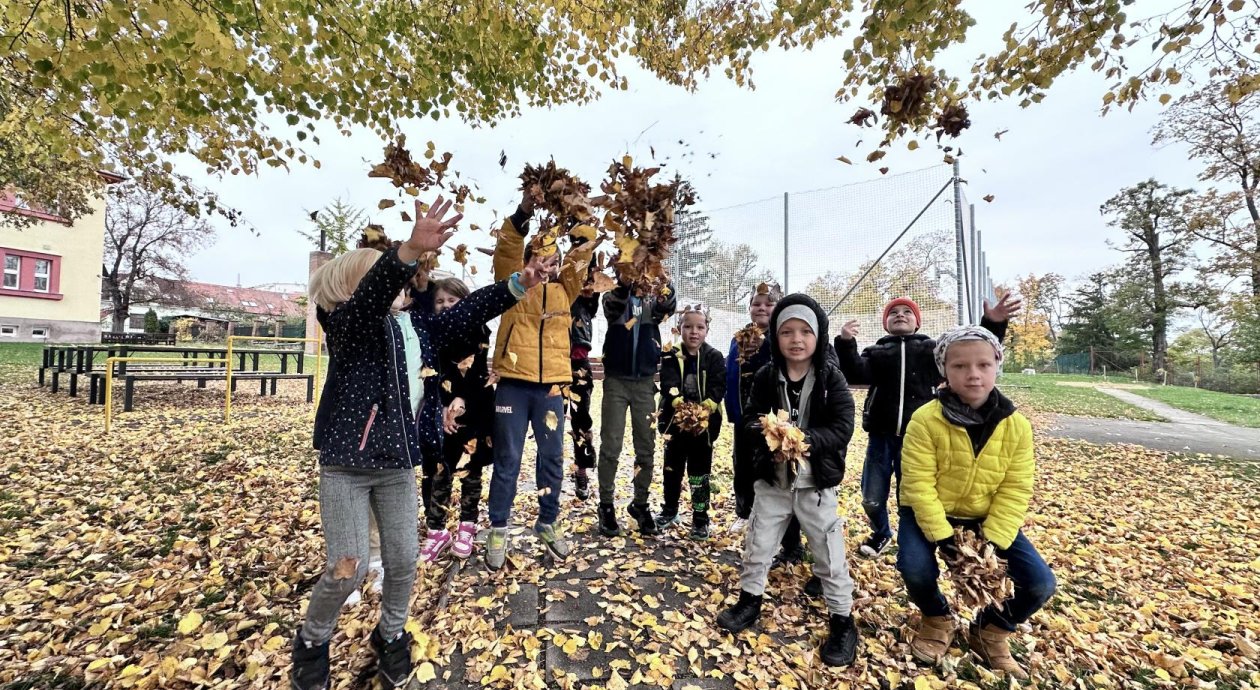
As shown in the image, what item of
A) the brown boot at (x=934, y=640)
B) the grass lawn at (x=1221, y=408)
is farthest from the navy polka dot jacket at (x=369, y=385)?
the grass lawn at (x=1221, y=408)

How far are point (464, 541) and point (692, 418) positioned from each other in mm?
1703

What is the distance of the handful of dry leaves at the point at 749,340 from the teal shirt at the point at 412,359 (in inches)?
87.8

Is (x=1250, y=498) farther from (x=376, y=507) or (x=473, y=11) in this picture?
(x=473, y=11)

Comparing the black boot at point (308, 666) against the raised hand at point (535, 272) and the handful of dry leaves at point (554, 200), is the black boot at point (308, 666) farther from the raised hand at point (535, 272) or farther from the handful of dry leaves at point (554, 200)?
the handful of dry leaves at point (554, 200)

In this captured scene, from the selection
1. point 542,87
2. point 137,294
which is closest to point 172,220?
point 137,294

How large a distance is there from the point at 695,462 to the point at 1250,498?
623 centimetres

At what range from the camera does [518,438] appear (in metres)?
3.13

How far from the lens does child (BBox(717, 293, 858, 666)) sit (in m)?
2.50

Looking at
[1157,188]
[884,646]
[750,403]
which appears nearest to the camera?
[884,646]

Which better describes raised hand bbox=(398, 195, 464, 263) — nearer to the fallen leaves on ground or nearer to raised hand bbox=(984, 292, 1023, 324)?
the fallen leaves on ground

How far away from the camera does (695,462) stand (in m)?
3.74

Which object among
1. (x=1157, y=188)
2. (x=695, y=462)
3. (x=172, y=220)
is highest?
(x=1157, y=188)

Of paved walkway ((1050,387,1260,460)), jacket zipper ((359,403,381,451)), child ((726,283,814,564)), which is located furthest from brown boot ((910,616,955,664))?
paved walkway ((1050,387,1260,460))

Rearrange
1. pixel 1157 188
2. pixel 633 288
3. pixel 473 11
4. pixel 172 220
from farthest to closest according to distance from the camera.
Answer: pixel 1157 188, pixel 172 220, pixel 473 11, pixel 633 288
